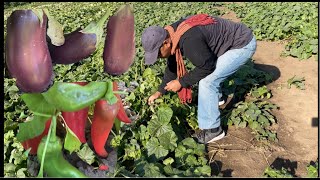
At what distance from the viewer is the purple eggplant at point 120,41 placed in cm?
176

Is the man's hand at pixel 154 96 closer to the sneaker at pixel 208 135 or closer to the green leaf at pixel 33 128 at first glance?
the sneaker at pixel 208 135

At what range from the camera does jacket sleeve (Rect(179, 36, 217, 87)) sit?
306 centimetres

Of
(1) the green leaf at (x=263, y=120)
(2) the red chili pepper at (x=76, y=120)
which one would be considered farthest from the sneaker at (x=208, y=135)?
(2) the red chili pepper at (x=76, y=120)

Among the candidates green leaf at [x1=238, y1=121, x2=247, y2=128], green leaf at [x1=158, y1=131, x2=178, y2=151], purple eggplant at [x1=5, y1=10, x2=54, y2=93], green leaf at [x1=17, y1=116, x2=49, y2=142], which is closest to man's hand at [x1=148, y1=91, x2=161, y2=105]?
green leaf at [x1=158, y1=131, x2=178, y2=151]

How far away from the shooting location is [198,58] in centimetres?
308

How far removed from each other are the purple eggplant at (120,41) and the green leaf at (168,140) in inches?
45.7

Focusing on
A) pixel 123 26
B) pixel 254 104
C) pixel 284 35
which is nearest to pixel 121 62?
pixel 123 26

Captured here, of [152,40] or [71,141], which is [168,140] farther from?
[71,141]

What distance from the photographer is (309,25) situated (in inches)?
269

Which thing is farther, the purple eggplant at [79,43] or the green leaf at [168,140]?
the green leaf at [168,140]

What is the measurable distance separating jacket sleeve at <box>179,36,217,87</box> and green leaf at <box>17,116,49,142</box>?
1.39 meters

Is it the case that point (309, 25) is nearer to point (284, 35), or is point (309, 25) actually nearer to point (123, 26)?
point (284, 35)

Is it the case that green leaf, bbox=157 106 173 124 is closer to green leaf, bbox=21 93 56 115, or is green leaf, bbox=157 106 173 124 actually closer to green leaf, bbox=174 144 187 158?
green leaf, bbox=174 144 187 158

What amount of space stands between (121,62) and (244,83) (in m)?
3.07
